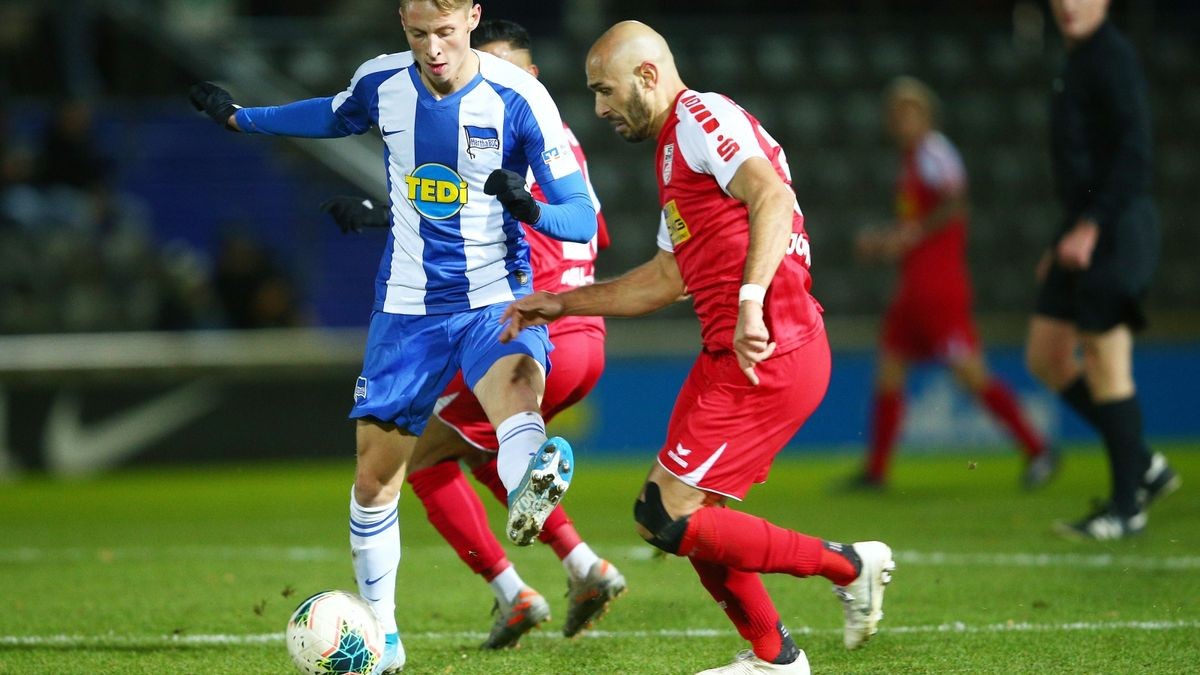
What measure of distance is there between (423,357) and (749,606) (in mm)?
1341

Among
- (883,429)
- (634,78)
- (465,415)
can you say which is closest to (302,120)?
(465,415)

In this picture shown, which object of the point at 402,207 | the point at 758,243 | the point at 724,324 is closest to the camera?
the point at 758,243

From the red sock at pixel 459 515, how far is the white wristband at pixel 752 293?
1680mm

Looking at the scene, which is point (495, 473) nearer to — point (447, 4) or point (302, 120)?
point (302, 120)

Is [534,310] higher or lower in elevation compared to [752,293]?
lower

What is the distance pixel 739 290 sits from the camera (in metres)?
4.36

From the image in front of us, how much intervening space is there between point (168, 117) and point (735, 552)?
39.8 feet

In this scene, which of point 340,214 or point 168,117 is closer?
point 340,214

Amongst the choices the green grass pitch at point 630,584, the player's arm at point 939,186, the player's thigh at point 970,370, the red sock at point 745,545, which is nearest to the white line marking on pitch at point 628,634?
the green grass pitch at point 630,584

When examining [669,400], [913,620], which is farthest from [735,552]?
[669,400]

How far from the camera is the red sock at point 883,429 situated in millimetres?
9883

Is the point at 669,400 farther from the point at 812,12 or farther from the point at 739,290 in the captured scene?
the point at 739,290

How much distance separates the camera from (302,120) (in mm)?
5105

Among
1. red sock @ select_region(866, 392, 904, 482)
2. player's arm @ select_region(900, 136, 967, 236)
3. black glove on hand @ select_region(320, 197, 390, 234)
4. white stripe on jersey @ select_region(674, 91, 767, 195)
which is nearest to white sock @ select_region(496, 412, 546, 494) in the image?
white stripe on jersey @ select_region(674, 91, 767, 195)
